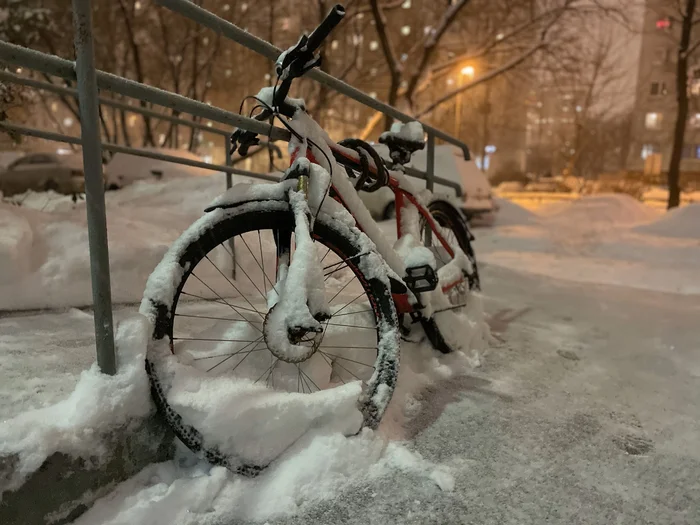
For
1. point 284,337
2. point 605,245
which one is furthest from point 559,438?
point 605,245

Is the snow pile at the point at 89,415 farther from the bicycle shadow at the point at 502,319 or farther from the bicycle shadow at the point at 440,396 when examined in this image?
the bicycle shadow at the point at 502,319

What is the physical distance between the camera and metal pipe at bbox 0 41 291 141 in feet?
5.51

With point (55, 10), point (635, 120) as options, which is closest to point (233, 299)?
point (55, 10)

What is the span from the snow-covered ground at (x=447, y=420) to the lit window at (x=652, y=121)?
169ft

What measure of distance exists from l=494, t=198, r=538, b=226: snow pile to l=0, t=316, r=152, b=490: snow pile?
12.2 m

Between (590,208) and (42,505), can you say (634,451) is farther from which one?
(590,208)

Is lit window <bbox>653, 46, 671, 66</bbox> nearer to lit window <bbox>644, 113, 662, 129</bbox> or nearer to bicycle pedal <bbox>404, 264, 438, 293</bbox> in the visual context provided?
lit window <bbox>644, 113, 662, 129</bbox>

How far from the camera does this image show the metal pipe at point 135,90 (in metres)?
1.68

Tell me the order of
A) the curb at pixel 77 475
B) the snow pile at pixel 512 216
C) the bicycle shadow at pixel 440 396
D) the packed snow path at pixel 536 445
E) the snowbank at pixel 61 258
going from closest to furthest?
the curb at pixel 77 475 → the packed snow path at pixel 536 445 → the bicycle shadow at pixel 440 396 → the snowbank at pixel 61 258 → the snow pile at pixel 512 216

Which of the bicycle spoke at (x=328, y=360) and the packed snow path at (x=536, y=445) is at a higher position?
the bicycle spoke at (x=328, y=360)

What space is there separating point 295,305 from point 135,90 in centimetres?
97

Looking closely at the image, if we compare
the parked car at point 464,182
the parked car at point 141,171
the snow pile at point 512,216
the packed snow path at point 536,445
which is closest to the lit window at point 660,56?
the snow pile at point 512,216

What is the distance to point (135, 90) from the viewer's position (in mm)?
1947

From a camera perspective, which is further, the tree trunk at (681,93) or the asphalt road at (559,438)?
the tree trunk at (681,93)
